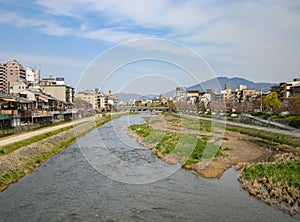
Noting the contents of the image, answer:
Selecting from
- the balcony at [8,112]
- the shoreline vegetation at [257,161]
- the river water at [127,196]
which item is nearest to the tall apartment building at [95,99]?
the balcony at [8,112]

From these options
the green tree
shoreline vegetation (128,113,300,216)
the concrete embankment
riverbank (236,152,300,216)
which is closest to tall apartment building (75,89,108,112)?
the green tree

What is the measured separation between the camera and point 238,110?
75062 millimetres

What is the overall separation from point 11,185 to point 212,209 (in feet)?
29.9

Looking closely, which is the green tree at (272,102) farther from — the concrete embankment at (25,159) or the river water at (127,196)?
the river water at (127,196)

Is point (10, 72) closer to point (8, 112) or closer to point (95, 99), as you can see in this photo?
point (95, 99)

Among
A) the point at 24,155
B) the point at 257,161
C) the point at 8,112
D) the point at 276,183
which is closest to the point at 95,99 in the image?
the point at 8,112

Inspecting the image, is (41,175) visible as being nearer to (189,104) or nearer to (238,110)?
(238,110)

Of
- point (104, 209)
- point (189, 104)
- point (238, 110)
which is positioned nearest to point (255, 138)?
point (104, 209)

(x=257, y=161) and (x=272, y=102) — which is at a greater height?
(x=272, y=102)

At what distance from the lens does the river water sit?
10820 mm

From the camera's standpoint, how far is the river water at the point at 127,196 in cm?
1082

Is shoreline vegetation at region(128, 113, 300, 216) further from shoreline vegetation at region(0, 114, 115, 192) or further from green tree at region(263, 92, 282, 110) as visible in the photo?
green tree at region(263, 92, 282, 110)

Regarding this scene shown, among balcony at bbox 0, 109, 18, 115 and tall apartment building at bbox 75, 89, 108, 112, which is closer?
balcony at bbox 0, 109, 18, 115

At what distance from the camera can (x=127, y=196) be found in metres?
13.2
